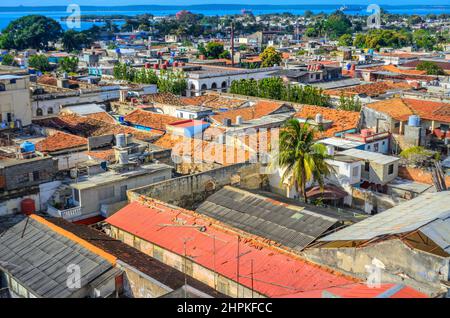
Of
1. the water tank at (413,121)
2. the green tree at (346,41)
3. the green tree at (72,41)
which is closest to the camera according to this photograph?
the water tank at (413,121)

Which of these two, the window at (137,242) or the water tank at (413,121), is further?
the water tank at (413,121)

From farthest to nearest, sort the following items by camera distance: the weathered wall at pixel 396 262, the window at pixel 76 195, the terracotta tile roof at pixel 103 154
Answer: the terracotta tile roof at pixel 103 154 < the window at pixel 76 195 < the weathered wall at pixel 396 262

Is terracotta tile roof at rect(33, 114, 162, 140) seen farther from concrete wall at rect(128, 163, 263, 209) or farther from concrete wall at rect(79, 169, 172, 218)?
concrete wall at rect(128, 163, 263, 209)

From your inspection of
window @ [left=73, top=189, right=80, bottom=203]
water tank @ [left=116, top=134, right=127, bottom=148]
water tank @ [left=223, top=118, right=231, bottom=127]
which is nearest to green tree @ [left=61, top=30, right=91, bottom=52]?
water tank @ [left=223, top=118, right=231, bottom=127]

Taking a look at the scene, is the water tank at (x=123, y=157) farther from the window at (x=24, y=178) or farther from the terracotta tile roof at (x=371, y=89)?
the terracotta tile roof at (x=371, y=89)

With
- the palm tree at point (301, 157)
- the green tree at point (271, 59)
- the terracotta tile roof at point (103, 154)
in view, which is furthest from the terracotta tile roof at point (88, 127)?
the green tree at point (271, 59)

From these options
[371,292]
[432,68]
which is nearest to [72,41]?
[432,68]
